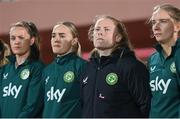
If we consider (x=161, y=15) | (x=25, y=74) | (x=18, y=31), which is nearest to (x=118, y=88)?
(x=161, y=15)

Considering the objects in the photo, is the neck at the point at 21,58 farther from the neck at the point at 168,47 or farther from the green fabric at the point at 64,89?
the neck at the point at 168,47

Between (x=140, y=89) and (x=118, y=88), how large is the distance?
124 mm

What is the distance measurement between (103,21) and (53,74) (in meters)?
0.49

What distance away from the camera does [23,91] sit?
9.32ft

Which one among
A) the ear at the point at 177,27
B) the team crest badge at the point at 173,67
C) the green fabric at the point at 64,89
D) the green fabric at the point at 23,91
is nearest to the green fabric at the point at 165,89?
the team crest badge at the point at 173,67

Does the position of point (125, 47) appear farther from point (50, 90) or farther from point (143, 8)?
point (143, 8)

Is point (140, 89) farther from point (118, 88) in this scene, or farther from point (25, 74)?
point (25, 74)

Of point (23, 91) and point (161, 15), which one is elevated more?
point (161, 15)

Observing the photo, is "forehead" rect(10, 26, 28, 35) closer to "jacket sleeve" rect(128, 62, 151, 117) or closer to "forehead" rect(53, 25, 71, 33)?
"forehead" rect(53, 25, 71, 33)

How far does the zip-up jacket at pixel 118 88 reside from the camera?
247 cm

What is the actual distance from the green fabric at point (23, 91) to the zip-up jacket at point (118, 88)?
39 cm

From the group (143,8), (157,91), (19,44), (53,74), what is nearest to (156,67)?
(157,91)

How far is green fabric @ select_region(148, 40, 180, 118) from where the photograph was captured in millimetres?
2342

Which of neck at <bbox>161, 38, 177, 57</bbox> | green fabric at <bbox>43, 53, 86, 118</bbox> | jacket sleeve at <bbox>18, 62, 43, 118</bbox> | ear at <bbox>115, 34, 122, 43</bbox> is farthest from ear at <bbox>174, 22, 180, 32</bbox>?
jacket sleeve at <bbox>18, 62, 43, 118</bbox>
